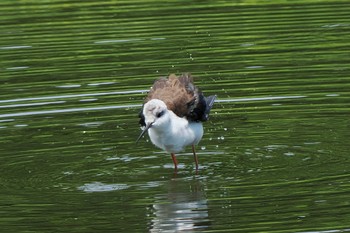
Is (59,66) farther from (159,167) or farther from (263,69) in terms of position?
(159,167)

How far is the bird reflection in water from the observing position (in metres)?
14.0

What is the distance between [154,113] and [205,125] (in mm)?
3241

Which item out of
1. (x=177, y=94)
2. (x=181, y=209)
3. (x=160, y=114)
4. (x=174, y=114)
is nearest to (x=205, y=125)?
(x=177, y=94)

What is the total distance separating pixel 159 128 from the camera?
16047 mm

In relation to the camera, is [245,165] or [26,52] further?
[26,52]

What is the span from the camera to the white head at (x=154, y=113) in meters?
15.7

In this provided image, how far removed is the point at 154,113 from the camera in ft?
51.4

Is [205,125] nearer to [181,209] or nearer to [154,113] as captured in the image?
[154,113]

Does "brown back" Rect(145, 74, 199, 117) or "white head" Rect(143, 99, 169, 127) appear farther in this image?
"brown back" Rect(145, 74, 199, 117)

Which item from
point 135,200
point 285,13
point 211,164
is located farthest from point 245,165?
point 285,13

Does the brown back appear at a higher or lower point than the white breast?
higher

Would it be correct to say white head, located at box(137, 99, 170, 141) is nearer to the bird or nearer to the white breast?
the bird

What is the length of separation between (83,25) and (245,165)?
34.5 feet

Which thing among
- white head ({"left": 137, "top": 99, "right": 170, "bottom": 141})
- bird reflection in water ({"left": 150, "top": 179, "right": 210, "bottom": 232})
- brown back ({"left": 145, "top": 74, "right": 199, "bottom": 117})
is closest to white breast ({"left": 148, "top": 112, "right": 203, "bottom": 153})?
brown back ({"left": 145, "top": 74, "right": 199, "bottom": 117})
